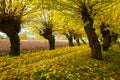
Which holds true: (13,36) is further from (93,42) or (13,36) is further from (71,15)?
(93,42)

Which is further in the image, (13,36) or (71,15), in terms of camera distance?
(13,36)

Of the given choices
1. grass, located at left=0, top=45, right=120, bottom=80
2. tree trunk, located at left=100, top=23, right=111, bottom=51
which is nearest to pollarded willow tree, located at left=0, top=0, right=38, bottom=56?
grass, located at left=0, top=45, right=120, bottom=80

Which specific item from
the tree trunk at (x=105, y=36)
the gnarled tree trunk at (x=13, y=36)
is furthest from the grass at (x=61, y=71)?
the tree trunk at (x=105, y=36)

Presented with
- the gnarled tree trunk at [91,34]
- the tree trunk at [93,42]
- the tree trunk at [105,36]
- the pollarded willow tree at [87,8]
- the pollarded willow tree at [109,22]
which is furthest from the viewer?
the tree trunk at [105,36]

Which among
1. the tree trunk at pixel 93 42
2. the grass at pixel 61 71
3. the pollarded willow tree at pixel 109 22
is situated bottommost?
the grass at pixel 61 71

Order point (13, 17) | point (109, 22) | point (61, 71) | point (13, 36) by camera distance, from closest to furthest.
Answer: point (61, 71), point (13, 17), point (13, 36), point (109, 22)

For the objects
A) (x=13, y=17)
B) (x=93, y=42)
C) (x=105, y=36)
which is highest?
(x=13, y=17)

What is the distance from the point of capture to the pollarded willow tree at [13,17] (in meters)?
21.2

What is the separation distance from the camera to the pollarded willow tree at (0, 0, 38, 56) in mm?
21250

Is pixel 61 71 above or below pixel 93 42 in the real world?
below

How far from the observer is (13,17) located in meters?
21.8

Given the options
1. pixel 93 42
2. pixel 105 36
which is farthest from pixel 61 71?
pixel 105 36

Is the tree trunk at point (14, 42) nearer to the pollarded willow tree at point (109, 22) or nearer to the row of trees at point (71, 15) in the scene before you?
the row of trees at point (71, 15)

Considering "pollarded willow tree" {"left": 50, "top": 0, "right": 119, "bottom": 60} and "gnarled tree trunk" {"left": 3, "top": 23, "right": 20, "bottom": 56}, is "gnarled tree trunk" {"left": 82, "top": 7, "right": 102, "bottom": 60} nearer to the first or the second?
"pollarded willow tree" {"left": 50, "top": 0, "right": 119, "bottom": 60}
